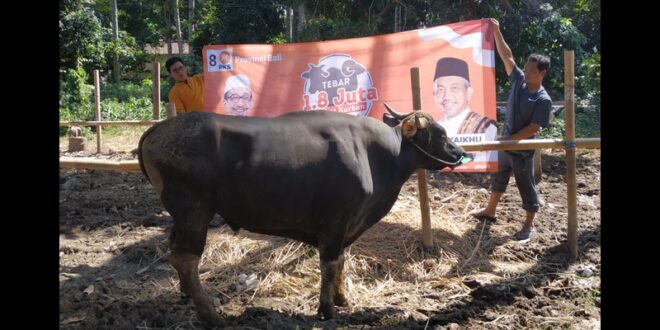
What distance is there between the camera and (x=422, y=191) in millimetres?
5855

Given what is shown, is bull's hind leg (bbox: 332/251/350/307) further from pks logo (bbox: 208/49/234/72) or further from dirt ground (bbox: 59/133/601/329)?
pks logo (bbox: 208/49/234/72)

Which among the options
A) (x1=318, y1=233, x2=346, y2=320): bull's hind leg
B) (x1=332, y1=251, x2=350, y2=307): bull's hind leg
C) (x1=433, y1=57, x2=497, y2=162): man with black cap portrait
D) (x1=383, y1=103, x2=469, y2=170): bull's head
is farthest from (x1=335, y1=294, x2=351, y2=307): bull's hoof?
(x1=433, y1=57, x2=497, y2=162): man with black cap portrait

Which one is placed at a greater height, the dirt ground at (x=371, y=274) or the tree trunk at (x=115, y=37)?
the tree trunk at (x=115, y=37)

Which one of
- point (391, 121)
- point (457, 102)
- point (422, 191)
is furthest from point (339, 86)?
point (391, 121)

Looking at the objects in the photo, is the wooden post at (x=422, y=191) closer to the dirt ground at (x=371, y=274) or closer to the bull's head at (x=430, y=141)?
the dirt ground at (x=371, y=274)

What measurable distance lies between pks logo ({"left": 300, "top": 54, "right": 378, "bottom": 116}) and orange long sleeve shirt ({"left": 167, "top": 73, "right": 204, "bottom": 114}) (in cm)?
129

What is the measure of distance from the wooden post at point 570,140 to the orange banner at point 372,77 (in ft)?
2.89

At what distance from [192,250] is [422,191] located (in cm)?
275

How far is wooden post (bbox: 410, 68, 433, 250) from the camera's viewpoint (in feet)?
18.9

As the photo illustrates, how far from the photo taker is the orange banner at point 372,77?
6.54 meters

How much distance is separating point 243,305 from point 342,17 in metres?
9.62

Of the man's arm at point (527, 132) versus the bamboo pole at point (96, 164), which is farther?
the man's arm at point (527, 132)

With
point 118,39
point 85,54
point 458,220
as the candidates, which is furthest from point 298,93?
point 118,39

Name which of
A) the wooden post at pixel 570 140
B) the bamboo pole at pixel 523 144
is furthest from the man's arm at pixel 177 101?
the wooden post at pixel 570 140
